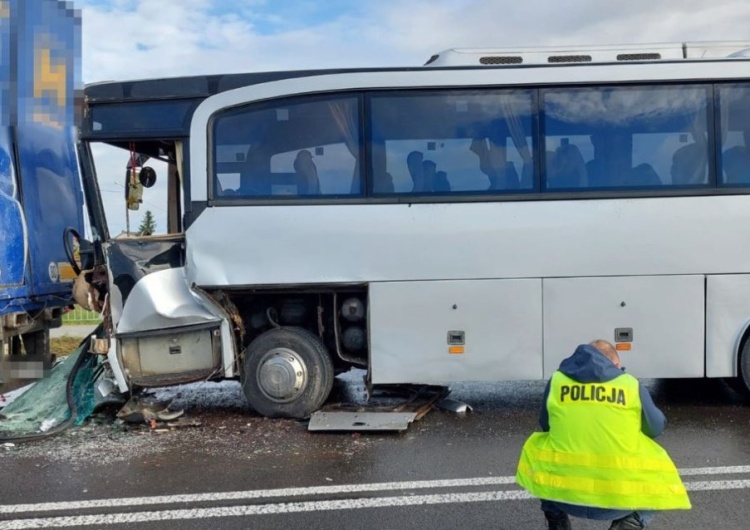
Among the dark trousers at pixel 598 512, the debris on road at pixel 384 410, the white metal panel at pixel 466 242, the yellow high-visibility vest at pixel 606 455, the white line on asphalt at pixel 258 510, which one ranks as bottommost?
the white line on asphalt at pixel 258 510

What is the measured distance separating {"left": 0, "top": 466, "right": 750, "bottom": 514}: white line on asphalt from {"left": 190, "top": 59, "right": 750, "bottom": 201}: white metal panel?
292 centimetres

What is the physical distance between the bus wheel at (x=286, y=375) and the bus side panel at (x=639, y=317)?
2218 mm

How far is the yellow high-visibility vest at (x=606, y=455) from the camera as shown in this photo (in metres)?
3.30

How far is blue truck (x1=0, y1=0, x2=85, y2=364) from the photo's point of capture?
7441 mm

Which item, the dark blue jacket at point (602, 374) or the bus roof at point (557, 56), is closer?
the dark blue jacket at point (602, 374)

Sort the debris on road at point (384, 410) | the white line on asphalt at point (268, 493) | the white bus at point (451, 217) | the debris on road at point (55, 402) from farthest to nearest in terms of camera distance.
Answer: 1. the white bus at point (451, 217)
2. the debris on road at point (55, 402)
3. the debris on road at point (384, 410)
4. the white line on asphalt at point (268, 493)

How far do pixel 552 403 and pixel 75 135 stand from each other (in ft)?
17.9

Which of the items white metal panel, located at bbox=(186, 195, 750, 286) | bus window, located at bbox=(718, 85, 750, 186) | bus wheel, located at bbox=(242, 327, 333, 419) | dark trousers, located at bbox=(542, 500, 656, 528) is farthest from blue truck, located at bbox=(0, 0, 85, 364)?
bus window, located at bbox=(718, 85, 750, 186)

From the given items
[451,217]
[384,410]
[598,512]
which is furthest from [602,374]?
[384,410]

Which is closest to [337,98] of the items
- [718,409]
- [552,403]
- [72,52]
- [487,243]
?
[487,243]

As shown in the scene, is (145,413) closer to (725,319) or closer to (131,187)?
(131,187)

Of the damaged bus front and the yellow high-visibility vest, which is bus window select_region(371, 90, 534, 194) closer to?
the damaged bus front

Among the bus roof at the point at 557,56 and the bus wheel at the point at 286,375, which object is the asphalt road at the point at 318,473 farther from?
the bus roof at the point at 557,56

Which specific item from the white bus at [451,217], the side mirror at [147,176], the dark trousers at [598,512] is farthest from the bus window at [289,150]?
the dark trousers at [598,512]
